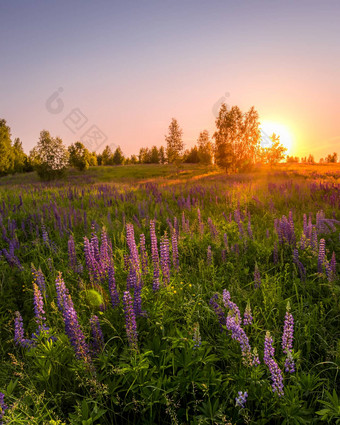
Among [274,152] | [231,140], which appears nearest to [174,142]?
[231,140]

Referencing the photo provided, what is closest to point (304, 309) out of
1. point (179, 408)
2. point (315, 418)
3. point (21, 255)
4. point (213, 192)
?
point (315, 418)

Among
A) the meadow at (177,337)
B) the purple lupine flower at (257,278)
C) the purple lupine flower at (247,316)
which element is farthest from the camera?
the purple lupine flower at (257,278)

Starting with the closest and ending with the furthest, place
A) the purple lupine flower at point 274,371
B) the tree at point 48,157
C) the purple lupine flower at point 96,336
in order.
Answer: the purple lupine flower at point 274,371
the purple lupine flower at point 96,336
the tree at point 48,157

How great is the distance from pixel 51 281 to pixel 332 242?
463cm

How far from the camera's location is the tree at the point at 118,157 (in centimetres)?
10384

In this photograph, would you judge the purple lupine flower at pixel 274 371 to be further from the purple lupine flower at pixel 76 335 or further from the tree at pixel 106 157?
the tree at pixel 106 157

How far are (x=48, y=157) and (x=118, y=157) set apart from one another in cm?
7826

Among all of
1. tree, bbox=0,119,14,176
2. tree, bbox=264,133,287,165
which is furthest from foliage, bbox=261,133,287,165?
tree, bbox=0,119,14,176

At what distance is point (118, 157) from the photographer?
105m

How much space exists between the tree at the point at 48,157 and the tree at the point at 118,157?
245ft

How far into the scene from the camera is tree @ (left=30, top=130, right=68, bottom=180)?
94.0ft

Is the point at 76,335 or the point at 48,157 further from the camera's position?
the point at 48,157

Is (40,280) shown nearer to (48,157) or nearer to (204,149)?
(48,157)

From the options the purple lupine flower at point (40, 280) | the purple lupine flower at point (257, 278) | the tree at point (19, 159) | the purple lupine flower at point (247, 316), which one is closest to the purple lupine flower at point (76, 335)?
the purple lupine flower at point (40, 280)
